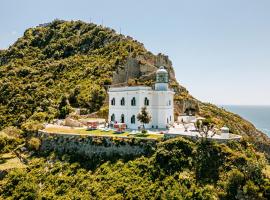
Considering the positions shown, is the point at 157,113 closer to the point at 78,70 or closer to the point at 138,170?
the point at 138,170

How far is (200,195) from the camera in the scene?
29.7 metres

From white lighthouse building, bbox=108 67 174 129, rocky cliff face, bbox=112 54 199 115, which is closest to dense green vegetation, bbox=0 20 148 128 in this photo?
rocky cliff face, bbox=112 54 199 115

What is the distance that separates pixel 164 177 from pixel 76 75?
43797mm

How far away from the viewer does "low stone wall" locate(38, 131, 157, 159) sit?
37.0m

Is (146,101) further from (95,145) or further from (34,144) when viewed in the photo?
(34,144)

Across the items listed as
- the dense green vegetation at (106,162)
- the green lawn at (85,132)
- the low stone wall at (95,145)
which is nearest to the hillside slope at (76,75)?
the dense green vegetation at (106,162)

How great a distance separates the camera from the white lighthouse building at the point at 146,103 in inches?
1816

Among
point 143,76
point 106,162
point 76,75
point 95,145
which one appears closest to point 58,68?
point 76,75

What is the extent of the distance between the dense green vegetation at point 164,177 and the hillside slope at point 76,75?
15486 mm

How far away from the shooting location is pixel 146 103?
4656 centimetres

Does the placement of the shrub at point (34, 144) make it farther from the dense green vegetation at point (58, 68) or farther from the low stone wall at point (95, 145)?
the dense green vegetation at point (58, 68)

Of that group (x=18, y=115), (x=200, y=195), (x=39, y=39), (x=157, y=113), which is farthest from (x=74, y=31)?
(x=200, y=195)

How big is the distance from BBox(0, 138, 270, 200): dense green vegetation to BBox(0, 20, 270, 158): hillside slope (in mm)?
15486

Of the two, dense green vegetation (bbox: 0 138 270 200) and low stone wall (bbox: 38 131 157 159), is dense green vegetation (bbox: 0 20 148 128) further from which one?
dense green vegetation (bbox: 0 138 270 200)
